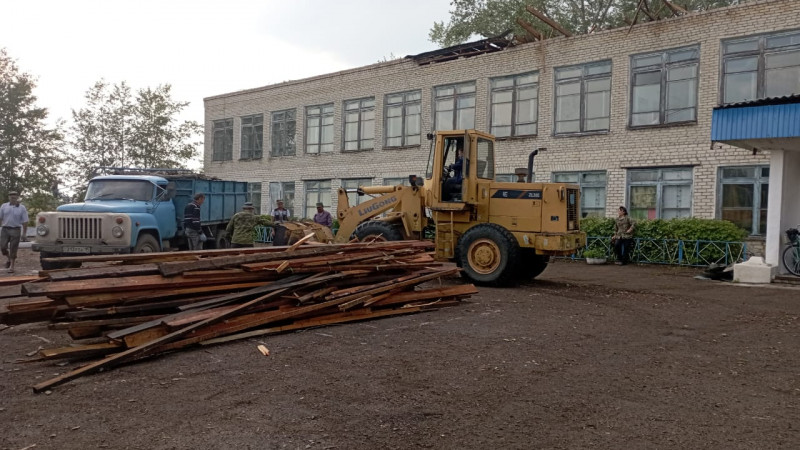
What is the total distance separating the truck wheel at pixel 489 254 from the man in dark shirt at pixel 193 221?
619 cm

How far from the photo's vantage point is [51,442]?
390cm

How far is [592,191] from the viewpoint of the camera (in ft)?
66.2

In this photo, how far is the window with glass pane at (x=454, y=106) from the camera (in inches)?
933

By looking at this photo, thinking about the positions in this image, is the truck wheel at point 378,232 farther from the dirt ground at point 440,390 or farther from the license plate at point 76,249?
the license plate at point 76,249

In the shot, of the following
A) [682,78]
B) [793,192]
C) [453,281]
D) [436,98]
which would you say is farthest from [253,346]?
[436,98]

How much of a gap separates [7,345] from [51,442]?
318cm

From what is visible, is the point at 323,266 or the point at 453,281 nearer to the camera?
the point at 323,266

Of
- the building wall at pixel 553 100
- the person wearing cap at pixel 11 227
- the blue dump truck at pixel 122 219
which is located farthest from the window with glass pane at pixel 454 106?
the person wearing cap at pixel 11 227

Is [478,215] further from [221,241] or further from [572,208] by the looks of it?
[221,241]

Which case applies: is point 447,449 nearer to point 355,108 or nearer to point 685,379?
point 685,379

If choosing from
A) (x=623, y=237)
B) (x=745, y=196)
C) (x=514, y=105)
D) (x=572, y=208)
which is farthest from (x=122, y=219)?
(x=745, y=196)

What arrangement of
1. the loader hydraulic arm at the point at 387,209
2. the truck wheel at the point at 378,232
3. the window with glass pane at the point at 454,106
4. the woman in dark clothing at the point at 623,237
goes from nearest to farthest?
the truck wheel at the point at 378,232, the loader hydraulic arm at the point at 387,209, the woman in dark clothing at the point at 623,237, the window with glass pane at the point at 454,106

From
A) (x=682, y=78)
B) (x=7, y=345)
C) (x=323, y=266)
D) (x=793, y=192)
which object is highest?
(x=682, y=78)

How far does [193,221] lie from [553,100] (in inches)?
502
